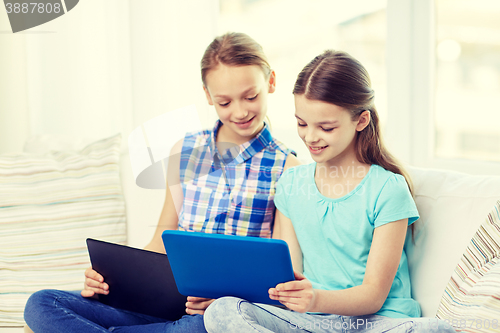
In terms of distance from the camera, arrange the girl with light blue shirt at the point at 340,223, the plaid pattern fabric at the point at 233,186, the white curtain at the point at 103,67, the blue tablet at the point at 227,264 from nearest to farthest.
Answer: the blue tablet at the point at 227,264 < the girl with light blue shirt at the point at 340,223 < the plaid pattern fabric at the point at 233,186 < the white curtain at the point at 103,67

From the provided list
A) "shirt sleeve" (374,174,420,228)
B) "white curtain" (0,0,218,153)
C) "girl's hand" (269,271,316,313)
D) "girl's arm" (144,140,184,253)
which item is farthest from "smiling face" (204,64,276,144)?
"white curtain" (0,0,218,153)

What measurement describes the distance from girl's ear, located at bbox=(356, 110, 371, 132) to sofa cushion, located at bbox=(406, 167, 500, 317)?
8.6 inches

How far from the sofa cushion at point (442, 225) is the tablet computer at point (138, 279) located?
1.83 ft

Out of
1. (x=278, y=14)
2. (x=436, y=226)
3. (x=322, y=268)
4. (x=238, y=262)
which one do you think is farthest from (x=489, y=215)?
(x=278, y=14)

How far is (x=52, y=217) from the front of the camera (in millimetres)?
1432

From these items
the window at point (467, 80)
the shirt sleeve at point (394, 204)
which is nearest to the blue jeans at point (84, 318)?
the shirt sleeve at point (394, 204)

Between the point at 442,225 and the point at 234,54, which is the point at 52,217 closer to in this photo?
the point at 234,54

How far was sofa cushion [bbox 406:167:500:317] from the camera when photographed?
3.24 feet

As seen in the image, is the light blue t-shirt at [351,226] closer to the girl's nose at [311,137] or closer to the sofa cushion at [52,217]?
the girl's nose at [311,137]

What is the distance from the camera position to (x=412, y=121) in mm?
1999

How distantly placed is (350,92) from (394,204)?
27 centimetres

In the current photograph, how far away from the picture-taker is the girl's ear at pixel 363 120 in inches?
41.8

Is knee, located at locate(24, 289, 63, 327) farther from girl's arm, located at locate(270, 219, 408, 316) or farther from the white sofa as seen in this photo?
the white sofa

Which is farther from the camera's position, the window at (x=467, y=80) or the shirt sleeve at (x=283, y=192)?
the window at (x=467, y=80)
